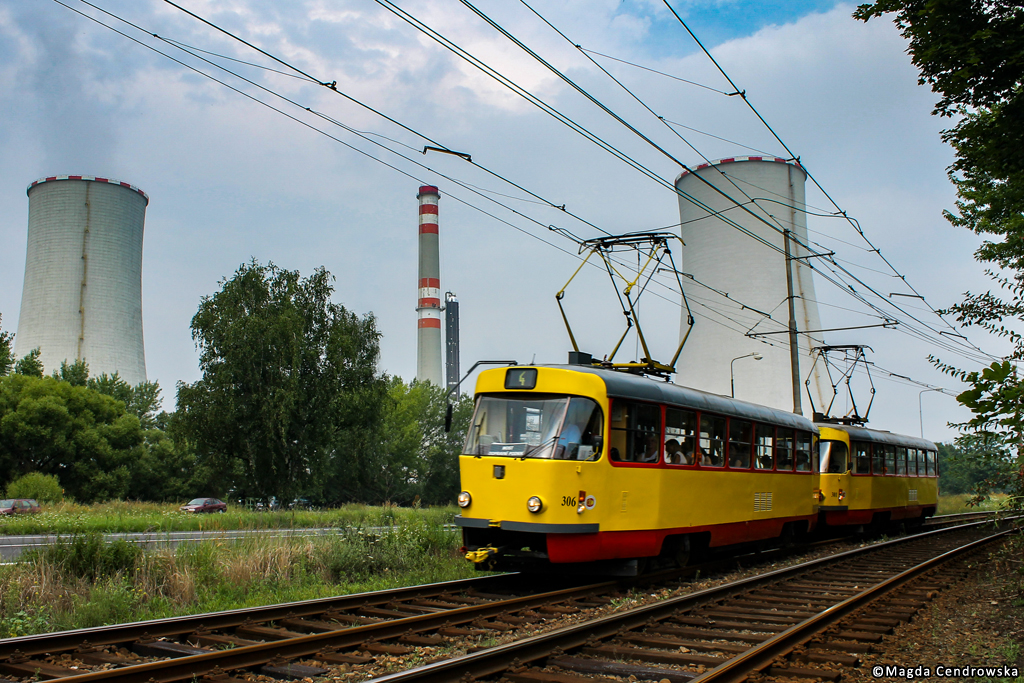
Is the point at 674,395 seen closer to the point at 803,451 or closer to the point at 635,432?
the point at 635,432

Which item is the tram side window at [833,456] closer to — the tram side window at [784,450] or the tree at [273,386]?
the tram side window at [784,450]

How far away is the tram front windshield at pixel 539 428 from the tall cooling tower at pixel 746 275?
30586 mm

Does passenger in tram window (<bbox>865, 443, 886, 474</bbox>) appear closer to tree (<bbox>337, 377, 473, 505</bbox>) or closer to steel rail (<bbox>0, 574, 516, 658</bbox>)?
steel rail (<bbox>0, 574, 516, 658</bbox>)

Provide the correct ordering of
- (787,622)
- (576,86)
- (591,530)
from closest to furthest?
(787,622) < (591,530) < (576,86)

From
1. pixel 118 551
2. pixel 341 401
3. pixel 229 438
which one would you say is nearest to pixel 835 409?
pixel 341 401

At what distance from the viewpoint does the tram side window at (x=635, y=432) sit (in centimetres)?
1009

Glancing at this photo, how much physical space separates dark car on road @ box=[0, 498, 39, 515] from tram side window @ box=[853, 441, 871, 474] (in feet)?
89.2

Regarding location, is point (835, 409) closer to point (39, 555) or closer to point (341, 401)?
point (341, 401)

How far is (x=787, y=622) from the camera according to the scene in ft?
26.3

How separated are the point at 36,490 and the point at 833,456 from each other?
3291 cm

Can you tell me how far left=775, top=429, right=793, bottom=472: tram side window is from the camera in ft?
48.5

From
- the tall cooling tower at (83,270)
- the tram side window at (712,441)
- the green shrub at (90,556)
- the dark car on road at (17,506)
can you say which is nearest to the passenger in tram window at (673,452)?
the tram side window at (712,441)

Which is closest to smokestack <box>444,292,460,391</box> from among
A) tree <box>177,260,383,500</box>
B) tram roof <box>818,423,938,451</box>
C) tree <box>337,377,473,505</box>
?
tree <box>337,377,473,505</box>

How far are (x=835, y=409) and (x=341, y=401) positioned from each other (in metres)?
31.6
